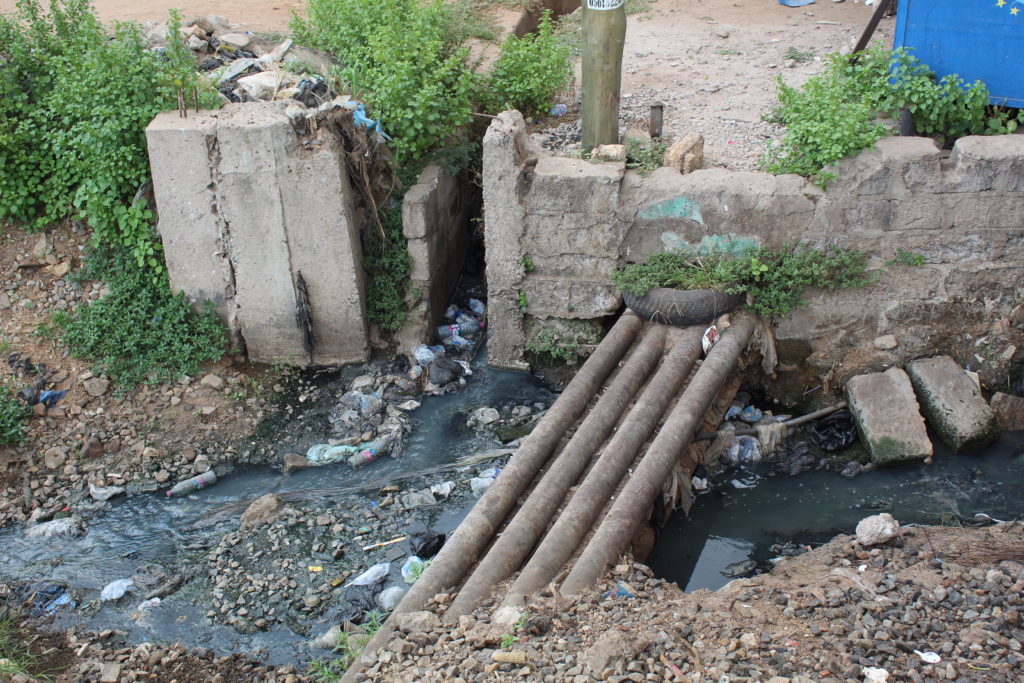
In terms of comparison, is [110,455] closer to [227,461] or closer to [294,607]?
[227,461]

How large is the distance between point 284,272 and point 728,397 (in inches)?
124

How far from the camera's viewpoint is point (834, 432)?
6.09m

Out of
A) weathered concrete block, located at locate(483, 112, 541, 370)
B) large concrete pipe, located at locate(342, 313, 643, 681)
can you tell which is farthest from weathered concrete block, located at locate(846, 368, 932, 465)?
weathered concrete block, located at locate(483, 112, 541, 370)

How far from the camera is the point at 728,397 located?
6.14 metres

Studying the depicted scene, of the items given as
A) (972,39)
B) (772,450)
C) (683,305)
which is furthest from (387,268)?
(972,39)

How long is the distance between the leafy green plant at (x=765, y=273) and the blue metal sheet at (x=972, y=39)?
139 cm

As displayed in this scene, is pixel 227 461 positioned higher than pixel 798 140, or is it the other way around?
pixel 798 140

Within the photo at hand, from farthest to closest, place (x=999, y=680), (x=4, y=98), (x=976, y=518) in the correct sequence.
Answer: (x=4, y=98) → (x=976, y=518) → (x=999, y=680)

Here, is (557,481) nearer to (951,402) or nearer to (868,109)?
(951,402)

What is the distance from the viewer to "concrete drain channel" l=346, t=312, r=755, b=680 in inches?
167

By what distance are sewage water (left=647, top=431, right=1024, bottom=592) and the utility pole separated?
8.22 feet

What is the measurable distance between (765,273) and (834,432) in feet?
3.78

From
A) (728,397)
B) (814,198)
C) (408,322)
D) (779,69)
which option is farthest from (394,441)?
(779,69)

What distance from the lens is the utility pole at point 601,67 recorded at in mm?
5958
